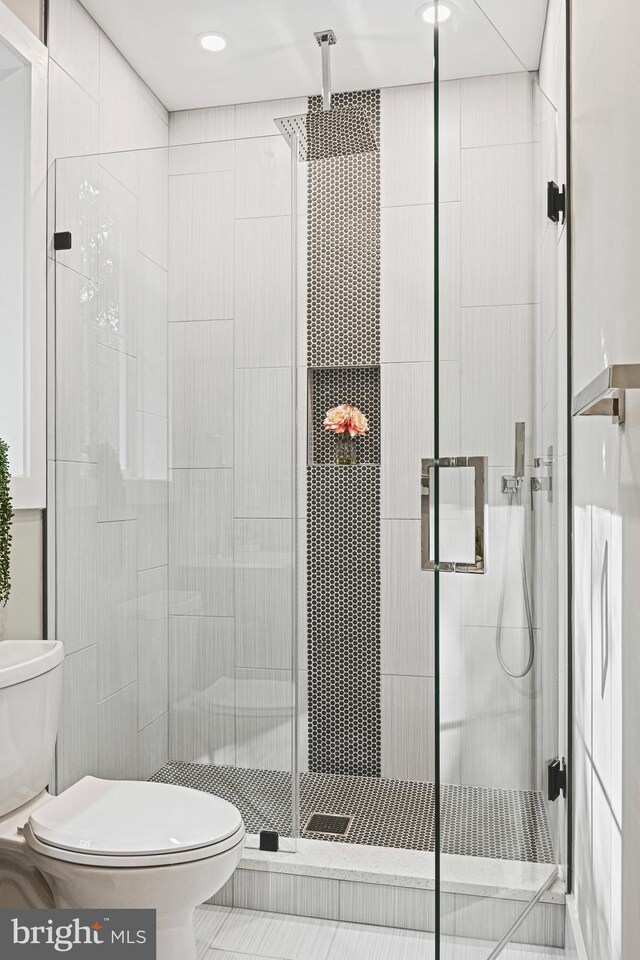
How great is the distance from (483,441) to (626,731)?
58 cm

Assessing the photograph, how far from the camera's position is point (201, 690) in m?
2.13

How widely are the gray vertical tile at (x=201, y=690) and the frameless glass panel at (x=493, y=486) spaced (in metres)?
0.86

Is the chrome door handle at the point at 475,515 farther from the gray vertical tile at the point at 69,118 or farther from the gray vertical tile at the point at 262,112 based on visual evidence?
the gray vertical tile at the point at 262,112

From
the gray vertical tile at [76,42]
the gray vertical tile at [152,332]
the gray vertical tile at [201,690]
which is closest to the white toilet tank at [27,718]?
the gray vertical tile at [201,690]

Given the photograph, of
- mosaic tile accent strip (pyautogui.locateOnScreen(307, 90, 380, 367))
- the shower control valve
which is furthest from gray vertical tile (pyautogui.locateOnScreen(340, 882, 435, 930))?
mosaic tile accent strip (pyautogui.locateOnScreen(307, 90, 380, 367))

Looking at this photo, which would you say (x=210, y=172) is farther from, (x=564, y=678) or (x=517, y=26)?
(x=564, y=678)

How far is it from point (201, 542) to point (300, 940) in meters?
1.09

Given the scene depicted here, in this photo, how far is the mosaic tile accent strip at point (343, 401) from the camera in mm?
2736

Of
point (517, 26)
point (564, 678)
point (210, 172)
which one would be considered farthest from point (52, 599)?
point (517, 26)

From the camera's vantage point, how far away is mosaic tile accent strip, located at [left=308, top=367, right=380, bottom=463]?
2736 mm

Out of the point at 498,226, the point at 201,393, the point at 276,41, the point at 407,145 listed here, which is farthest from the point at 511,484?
the point at 276,41

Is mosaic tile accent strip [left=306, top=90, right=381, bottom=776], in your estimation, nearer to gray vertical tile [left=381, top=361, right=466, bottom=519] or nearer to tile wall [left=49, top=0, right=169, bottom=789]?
gray vertical tile [left=381, top=361, right=466, bottom=519]

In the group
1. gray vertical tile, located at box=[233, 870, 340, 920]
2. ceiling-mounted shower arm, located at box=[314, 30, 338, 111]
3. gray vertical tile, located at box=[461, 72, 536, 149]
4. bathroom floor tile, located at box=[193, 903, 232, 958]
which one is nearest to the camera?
gray vertical tile, located at box=[461, 72, 536, 149]

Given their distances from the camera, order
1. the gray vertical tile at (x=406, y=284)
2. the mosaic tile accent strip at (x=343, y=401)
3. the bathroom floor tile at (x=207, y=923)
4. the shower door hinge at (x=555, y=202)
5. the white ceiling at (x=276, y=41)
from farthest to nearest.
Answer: the mosaic tile accent strip at (x=343, y=401)
the gray vertical tile at (x=406, y=284)
the white ceiling at (x=276, y=41)
the bathroom floor tile at (x=207, y=923)
the shower door hinge at (x=555, y=202)
